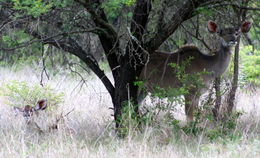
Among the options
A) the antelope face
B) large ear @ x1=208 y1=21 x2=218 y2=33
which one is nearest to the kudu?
the antelope face

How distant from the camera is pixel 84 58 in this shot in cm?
739

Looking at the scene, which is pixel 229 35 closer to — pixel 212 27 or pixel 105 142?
pixel 212 27

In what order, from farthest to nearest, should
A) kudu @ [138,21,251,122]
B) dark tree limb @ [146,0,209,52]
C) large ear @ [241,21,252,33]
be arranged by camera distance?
kudu @ [138,21,251,122] → large ear @ [241,21,252,33] → dark tree limb @ [146,0,209,52]

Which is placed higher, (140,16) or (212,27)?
(140,16)

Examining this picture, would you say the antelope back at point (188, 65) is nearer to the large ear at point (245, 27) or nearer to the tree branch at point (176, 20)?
the large ear at point (245, 27)

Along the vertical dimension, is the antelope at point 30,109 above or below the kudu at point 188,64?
below

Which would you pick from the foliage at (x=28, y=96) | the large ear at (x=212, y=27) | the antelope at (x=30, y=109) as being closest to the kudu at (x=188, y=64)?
the large ear at (x=212, y=27)

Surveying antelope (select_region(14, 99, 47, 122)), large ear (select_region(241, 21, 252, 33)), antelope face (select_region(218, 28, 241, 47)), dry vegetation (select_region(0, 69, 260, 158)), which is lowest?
dry vegetation (select_region(0, 69, 260, 158))

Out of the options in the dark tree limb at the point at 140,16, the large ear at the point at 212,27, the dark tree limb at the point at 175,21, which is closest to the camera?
the dark tree limb at the point at 175,21

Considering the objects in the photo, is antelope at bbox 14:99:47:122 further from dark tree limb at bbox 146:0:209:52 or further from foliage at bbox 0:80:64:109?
dark tree limb at bbox 146:0:209:52

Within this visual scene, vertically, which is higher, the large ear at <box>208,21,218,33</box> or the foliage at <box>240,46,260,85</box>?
the large ear at <box>208,21,218,33</box>

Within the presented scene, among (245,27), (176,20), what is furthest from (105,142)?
(245,27)

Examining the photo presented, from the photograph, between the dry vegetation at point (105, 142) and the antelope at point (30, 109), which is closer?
the dry vegetation at point (105, 142)

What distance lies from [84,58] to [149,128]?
1650 millimetres
